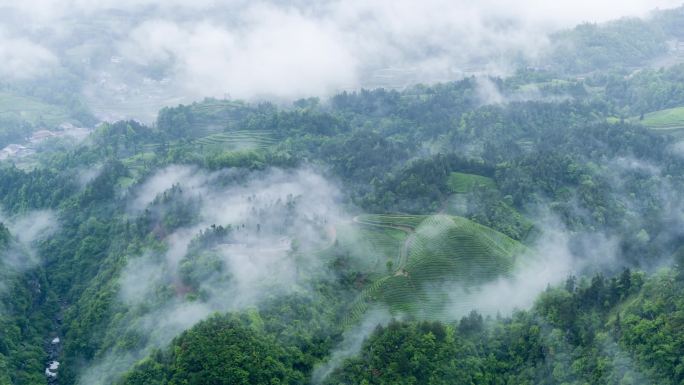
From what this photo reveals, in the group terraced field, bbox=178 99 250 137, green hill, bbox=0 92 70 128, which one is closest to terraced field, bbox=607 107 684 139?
terraced field, bbox=178 99 250 137

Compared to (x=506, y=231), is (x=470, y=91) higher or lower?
higher

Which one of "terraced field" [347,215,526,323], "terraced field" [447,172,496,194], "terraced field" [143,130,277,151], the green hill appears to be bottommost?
"terraced field" [347,215,526,323]

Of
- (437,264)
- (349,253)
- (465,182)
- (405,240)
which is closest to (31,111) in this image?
(465,182)

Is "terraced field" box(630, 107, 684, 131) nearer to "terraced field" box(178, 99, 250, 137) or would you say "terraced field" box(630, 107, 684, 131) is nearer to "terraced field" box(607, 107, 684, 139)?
"terraced field" box(607, 107, 684, 139)

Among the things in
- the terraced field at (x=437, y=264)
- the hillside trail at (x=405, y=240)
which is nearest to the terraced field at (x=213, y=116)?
the hillside trail at (x=405, y=240)

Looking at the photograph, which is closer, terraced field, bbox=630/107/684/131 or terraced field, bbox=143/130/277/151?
terraced field, bbox=143/130/277/151

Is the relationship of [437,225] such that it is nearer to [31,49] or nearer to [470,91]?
[470,91]

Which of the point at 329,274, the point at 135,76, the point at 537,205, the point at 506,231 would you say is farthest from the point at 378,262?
the point at 135,76
